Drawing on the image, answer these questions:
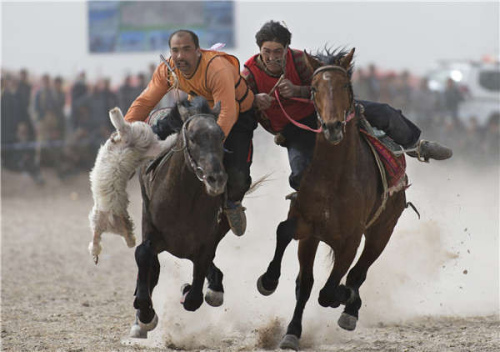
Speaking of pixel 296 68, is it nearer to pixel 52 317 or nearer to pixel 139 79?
pixel 52 317

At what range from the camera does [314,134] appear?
5.61 meters

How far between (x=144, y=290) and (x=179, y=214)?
0.54 meters

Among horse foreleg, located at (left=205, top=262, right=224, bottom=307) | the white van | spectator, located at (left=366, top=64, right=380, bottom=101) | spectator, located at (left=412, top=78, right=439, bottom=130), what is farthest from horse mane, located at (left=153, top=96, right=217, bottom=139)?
the white van

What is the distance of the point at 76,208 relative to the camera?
1319 cm

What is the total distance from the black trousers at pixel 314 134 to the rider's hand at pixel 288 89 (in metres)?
0.38

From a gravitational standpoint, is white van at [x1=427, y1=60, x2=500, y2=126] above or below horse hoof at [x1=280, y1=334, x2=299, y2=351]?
above

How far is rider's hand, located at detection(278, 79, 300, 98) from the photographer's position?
5.29 metres

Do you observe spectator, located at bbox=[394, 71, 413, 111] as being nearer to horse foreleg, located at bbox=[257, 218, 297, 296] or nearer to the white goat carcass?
horse foreleg, located at bbox=[257, 218, 297, 296]

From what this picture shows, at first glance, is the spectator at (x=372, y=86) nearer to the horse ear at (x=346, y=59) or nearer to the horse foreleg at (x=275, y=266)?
the horse foreleg at (x=275, y=266)

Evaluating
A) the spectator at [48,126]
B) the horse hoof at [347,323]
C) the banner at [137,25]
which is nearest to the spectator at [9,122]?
the spectator at [48,126]

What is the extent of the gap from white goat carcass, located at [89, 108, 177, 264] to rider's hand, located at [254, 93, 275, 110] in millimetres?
598

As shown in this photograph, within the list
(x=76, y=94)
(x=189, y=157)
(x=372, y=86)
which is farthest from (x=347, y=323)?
(x=372, y=86)

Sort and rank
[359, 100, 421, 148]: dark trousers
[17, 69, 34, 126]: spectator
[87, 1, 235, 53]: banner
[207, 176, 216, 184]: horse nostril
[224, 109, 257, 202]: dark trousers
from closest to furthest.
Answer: [207, 176, 216, 184]: horse nostril < [224, 109, 257, 202]: dark trousers < [359, 100, 421, 148]: dark trousers < [17, 69, 34, 126]: spectator < [87, 1, 235, 53]: banner

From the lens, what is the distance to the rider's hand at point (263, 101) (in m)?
5.36
